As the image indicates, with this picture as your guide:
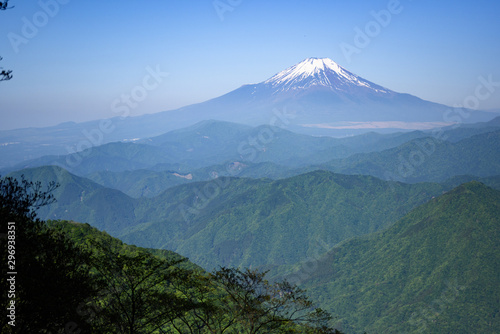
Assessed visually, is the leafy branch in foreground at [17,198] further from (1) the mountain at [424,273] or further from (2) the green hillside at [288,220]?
(2) the green hillside at [288,220]

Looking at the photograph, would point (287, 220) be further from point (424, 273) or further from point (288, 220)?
point (424, 273)

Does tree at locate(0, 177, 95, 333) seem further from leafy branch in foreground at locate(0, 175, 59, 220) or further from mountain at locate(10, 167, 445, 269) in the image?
mountain at locate(10, 167, 445, 269)

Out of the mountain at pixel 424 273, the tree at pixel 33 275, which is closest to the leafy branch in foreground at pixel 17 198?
the tree at pixel 33 275

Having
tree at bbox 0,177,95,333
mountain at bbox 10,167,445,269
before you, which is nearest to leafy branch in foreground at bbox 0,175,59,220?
tree at bbox 0,177,95,333

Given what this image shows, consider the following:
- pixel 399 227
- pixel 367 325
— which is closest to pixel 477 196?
pixel 399 227

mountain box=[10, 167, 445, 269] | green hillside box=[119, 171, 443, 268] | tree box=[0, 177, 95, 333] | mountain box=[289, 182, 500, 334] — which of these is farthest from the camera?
mountain box=[10, 167, 445, 269]

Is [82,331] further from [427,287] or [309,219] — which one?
[309,219]
